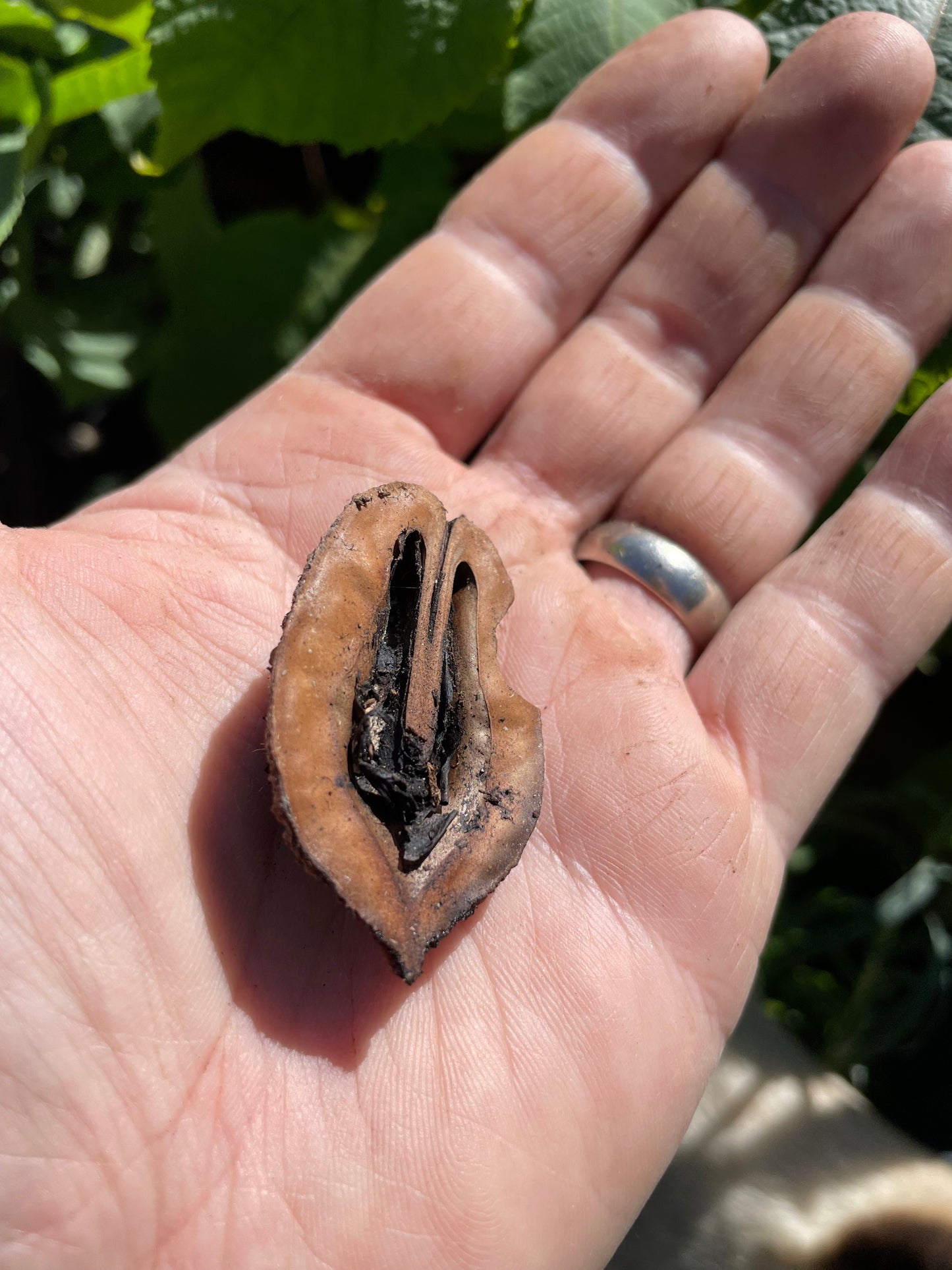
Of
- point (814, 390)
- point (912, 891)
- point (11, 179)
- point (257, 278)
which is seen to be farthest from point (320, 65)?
point (912, 891)

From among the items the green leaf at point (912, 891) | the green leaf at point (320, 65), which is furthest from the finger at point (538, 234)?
the green leaf at point (912, 891)

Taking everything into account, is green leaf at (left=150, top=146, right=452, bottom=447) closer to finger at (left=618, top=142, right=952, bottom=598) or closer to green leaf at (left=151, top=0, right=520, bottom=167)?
green leaf at (left=151, top=0, right=520, bottom=167)

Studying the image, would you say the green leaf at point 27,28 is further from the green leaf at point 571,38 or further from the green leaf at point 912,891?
the green leaf at point 912,891

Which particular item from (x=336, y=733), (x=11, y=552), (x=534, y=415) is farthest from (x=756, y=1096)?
(x=11, y=552)

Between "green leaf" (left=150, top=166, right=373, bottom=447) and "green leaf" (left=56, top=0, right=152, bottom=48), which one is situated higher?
"green leaf" (left=56, top=0, right=152, bottom=48)

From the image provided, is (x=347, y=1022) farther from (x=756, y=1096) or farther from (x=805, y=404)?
(x=805, y=404)

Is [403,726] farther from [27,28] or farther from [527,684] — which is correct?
[27,28]

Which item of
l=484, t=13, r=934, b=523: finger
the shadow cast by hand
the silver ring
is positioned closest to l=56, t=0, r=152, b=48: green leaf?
l=484, t=13, r=934, b=523: finger
